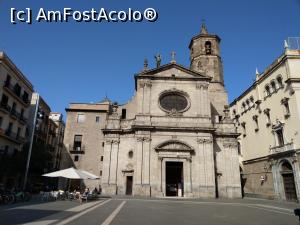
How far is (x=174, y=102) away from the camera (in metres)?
30.5

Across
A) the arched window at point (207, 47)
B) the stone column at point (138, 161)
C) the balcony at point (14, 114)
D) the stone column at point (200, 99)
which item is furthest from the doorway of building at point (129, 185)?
the arched window at point (207, 47)

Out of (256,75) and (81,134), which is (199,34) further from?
(81,134)

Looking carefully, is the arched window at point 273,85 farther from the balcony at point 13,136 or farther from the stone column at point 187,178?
the balcony at point 13,136

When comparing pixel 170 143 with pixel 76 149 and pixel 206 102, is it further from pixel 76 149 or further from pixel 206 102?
pixel 76 149

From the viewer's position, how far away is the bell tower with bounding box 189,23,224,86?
119 ft

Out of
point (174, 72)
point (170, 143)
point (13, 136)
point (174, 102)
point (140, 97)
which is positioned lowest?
point (170, 143)

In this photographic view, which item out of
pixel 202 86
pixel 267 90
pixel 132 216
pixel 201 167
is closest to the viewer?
pixel 132 216

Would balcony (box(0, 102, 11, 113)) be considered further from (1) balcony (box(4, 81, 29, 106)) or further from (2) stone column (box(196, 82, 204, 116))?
(2) stone column (box(196, 82, 204, 116))

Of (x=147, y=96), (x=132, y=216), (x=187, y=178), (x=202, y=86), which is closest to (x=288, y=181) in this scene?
(x=187, y=178)

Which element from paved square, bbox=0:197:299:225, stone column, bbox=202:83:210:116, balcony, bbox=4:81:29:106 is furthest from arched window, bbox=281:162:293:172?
balcony, bbox=4:81:29:106

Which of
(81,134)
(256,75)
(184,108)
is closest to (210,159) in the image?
(184,108)

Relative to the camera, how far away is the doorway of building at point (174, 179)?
91.2ft

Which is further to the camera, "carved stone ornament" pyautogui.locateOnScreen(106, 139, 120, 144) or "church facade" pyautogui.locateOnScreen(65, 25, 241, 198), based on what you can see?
"carved stone ornament" pyautogui.locateOnScreen(106, 139, 120, 144)

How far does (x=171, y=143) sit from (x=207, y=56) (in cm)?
1576
